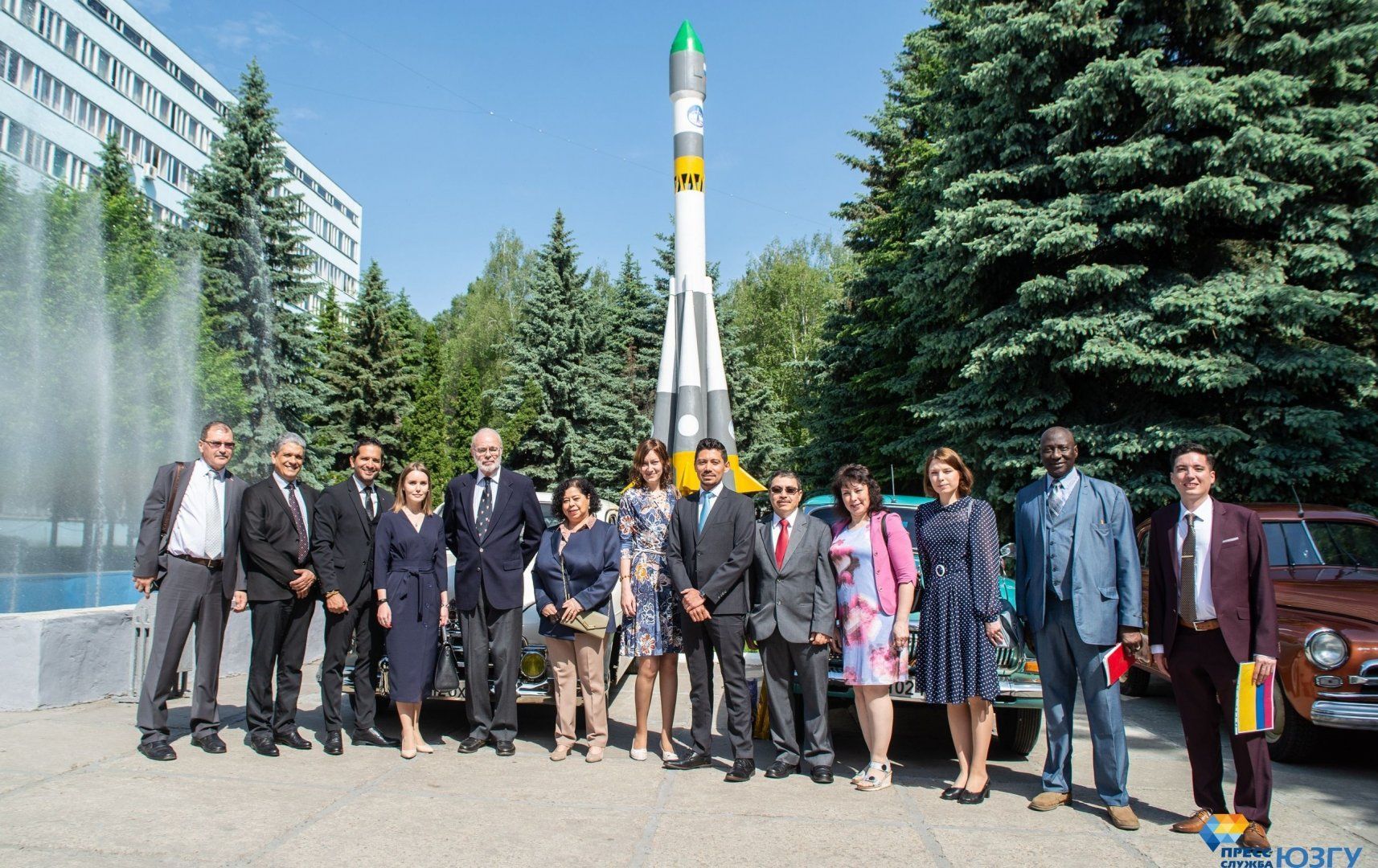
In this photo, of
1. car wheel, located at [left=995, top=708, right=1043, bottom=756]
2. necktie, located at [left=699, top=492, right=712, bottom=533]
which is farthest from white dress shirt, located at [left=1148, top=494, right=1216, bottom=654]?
necktie, located at [left=699, top=492, right=712, bottom=533]

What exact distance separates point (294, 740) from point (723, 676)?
9.13ft

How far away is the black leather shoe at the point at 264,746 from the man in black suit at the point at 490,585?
112 cm

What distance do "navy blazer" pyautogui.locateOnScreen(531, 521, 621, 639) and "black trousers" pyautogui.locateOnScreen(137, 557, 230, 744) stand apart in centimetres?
201

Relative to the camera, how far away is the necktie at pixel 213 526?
19.7 feet

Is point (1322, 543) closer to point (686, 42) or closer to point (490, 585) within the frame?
point (490, 585)

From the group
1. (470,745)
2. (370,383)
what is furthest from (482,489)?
(370,383)

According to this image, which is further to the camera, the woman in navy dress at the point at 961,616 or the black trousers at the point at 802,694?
the black trousers at the point at 802,694

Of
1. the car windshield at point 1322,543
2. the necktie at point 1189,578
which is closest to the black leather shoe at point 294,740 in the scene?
the necktie at point 1189,578

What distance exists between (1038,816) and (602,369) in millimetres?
29677

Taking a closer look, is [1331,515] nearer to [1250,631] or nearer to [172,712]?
[1250,631]

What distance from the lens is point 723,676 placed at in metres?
5.72

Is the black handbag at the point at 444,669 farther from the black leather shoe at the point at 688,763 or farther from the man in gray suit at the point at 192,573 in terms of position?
the black leather shoe at the point at 688,763

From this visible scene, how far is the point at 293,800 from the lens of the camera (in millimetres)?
4918

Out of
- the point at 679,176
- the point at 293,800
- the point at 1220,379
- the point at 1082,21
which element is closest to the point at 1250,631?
the point at 293,800
